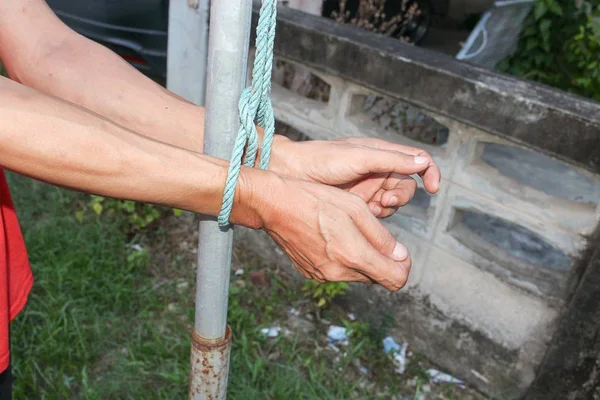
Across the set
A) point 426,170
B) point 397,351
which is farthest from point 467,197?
point 426,170

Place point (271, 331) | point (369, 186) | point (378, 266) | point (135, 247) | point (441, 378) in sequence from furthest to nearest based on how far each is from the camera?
point (135, 247), point (271, 331), point (441, 378), point (369, 186), point (378, 266)

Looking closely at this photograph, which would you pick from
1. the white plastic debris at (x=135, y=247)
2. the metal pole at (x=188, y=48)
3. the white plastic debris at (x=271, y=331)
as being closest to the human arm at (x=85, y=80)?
the white plastic debris at (x=271, y=331)

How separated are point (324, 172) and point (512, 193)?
129cm

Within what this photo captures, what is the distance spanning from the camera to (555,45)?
4180mm

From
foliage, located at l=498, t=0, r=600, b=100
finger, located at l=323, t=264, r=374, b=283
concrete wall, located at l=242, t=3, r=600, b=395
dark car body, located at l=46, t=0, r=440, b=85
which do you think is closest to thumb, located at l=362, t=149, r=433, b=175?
finger, located at l=323, t=264, r=374, b=283

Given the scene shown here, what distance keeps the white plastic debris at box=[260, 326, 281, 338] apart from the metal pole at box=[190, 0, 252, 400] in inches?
61.6

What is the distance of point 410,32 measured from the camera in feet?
21.0

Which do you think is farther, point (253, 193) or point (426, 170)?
point (426, 170)

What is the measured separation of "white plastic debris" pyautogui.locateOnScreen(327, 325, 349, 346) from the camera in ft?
9.78

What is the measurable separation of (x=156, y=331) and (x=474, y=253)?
1.51 metres

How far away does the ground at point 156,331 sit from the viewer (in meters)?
2.64

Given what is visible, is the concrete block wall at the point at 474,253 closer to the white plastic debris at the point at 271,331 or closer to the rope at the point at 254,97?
the white plastic debris at the point at 271,331

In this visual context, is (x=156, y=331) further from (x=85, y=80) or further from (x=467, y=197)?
(x=85, y=80)

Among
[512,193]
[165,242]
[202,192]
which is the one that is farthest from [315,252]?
[165,242]
